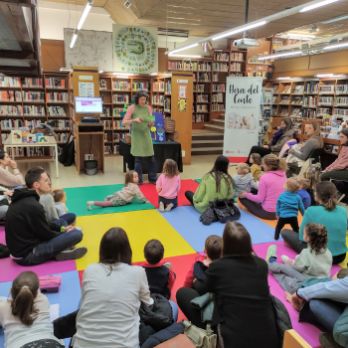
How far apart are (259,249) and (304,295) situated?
138 centimetres

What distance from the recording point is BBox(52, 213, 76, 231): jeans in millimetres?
3512

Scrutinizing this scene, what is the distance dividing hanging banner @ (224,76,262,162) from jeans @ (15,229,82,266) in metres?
5.50

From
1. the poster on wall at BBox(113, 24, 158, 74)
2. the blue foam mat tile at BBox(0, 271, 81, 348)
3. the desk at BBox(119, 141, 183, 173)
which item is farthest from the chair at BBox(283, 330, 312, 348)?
the poster on wall at BBox(113, 24, 158, 74)

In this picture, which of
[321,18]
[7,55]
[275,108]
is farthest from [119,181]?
[275,108]

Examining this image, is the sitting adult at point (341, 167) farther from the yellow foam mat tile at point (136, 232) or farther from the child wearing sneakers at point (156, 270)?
the child wearing sneakers at point (156, 270)

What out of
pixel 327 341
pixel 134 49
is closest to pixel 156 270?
pixel 327 341

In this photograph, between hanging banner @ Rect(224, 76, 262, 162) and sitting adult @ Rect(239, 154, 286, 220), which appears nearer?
sitting adult @ Rect(239, 154, 286, 220)

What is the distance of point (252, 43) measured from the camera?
5969 mm

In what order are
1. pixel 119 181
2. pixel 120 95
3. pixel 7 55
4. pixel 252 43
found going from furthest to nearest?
pixel 120 95, pixel 119 181, pixel 252 43, pixel 7 55

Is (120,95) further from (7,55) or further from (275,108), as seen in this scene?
(7,55)

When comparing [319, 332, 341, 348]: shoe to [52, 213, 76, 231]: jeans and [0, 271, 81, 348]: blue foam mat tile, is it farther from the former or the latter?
[52, 213, 76, 231]: jeans

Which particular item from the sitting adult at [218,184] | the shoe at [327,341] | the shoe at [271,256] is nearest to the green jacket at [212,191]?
the sitting adult at [218,184]

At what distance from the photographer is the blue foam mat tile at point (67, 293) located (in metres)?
2.65

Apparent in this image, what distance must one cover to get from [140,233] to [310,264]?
2.01m
